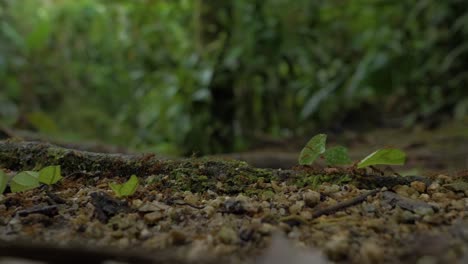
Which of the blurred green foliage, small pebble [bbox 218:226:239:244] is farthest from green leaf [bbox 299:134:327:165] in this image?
the blurred green foliage

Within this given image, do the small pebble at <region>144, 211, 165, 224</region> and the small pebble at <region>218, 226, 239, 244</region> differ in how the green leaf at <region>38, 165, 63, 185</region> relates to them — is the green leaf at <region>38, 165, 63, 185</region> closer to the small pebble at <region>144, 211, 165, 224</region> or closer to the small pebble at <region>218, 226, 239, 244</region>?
the small pebble at <region>144, 211, 165, 224</region>

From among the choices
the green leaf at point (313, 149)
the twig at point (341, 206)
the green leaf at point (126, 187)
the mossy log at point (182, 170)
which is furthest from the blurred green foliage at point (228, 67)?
the twig at point (341, 206)

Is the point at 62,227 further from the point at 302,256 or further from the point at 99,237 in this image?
the point at 302,256

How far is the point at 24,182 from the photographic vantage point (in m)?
1.17

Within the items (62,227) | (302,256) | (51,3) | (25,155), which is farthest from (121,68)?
(302,256)

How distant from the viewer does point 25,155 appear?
1414 millimetres

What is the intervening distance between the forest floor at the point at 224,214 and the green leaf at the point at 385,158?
0.04 metres

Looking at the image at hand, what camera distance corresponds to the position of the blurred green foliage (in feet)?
12.8

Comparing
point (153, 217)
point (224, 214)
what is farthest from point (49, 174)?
point (224, 214)

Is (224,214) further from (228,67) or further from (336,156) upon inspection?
(228,67)

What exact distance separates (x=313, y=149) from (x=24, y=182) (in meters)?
0.69

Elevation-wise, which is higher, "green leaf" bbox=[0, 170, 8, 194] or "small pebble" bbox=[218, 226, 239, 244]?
"green leaf" bbox=[0, 170, 8, 194]

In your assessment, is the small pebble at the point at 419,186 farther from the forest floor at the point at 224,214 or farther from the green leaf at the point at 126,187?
the green leaf at the point at 126,187

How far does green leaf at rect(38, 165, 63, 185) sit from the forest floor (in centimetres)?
4
